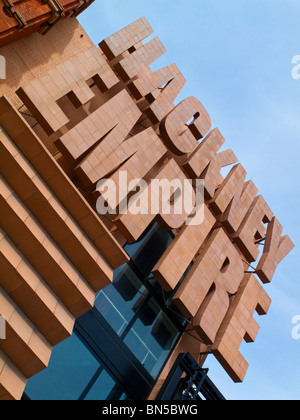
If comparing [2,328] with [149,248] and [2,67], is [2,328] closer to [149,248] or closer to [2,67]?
[2,67]

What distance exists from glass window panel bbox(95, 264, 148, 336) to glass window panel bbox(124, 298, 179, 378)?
621 millimetres

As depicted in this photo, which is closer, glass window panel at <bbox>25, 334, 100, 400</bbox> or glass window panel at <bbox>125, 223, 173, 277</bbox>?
glass window panel at <bbox>25, 334, 100, 400</bbox>

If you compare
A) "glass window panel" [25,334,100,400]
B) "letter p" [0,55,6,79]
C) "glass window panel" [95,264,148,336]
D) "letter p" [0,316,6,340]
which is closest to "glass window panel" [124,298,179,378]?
"glass window panel" [95,264,148,336]

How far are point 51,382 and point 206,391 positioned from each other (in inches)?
333

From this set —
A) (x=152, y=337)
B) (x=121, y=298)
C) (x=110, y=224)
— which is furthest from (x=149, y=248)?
(x=152, y=337)

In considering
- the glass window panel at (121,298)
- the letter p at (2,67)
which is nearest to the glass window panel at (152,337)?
the glass window panel at (121,298)

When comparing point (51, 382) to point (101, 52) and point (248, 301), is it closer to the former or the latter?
point (248, 301)

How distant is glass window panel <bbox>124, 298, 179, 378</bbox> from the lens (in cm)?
2494

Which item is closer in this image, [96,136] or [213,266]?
[96,136]

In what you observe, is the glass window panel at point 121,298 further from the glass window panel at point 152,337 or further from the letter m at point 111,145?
the letter m at point 111,145

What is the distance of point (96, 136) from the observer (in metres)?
23.1

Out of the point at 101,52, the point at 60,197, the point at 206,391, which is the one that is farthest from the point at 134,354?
the point at 101,52

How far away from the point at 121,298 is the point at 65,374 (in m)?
4.81

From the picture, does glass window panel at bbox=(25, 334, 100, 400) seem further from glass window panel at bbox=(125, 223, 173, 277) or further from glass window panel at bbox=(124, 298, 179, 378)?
glass window panel at bbox=(125, 223, 173, 277)
